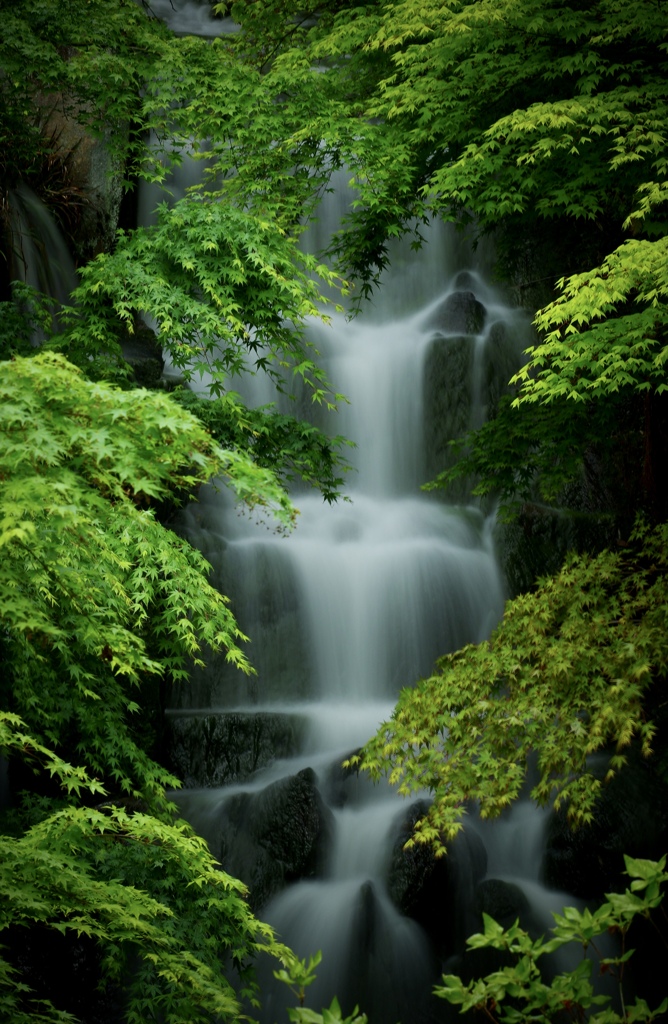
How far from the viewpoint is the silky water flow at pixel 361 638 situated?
26.3 ft

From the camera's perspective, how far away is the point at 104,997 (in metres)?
6.73

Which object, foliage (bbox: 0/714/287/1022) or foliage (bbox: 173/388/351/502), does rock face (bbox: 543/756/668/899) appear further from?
foliage (bbox: 173/388/351/502)

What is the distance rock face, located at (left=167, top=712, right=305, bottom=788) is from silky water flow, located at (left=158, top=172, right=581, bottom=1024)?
0.05 ft

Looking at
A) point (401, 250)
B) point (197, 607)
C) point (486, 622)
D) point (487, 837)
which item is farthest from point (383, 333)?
point (197, 607)

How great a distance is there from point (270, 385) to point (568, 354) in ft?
31.4

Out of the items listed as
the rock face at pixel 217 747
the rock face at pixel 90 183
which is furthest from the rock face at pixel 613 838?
the rock face at pixel 90 183

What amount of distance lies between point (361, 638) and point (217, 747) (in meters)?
A: 3.06

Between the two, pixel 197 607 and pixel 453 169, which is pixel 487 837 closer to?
pixel 197 607

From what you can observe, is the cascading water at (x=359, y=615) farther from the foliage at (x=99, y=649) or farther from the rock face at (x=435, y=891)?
the foliage at (x=99, y=649)

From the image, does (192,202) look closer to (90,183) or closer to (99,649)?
(99,649)

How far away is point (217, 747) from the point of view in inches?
386

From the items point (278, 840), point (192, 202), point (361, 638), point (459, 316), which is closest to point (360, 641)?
point (361, 638)

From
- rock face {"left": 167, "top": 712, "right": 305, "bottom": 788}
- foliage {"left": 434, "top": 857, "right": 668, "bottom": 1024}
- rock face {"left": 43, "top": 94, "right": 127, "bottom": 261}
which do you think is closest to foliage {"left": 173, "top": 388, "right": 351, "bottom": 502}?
rock face {"left": 167, "top": 712, "right": 305, "bottom": 788}

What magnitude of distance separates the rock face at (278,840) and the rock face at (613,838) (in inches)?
95.2
